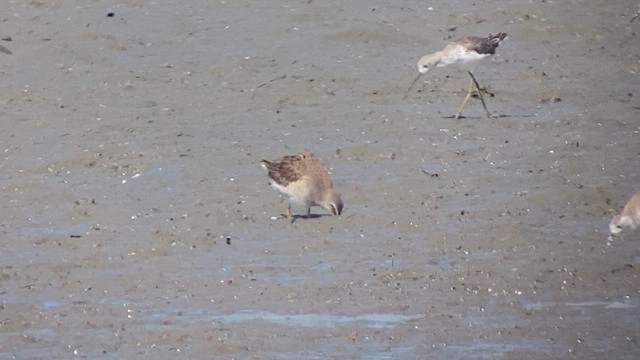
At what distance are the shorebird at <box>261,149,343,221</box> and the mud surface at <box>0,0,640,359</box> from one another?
0.18m

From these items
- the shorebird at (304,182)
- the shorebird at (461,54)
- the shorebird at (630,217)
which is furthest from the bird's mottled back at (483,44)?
the shorebird at (630,217)

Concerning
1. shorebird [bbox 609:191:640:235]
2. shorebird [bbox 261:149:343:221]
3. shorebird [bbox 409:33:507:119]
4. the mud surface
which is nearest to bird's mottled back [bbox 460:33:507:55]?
shorebird [bbox 409:33:507:119]

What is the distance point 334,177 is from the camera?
11.7 metres

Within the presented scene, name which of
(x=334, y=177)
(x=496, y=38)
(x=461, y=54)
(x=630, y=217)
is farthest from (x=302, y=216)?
(x=496, y=38)

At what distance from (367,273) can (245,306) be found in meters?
0.92

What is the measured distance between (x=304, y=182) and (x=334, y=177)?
979 mm

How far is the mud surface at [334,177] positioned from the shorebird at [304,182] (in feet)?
0.57

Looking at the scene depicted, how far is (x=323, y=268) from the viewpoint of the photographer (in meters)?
9.58

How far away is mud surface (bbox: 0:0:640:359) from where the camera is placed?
27.9 ft

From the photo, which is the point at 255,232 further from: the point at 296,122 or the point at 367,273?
the point at 296,122

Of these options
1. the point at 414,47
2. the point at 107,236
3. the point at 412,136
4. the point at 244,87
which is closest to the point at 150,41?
the point at 244,87

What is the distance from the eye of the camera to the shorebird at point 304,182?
35.1 feet

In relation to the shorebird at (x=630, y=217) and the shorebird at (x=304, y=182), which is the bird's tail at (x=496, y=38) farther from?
the shorebird at (x=630, y=217)

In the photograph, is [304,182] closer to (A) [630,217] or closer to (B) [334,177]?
(B) [334,177]
